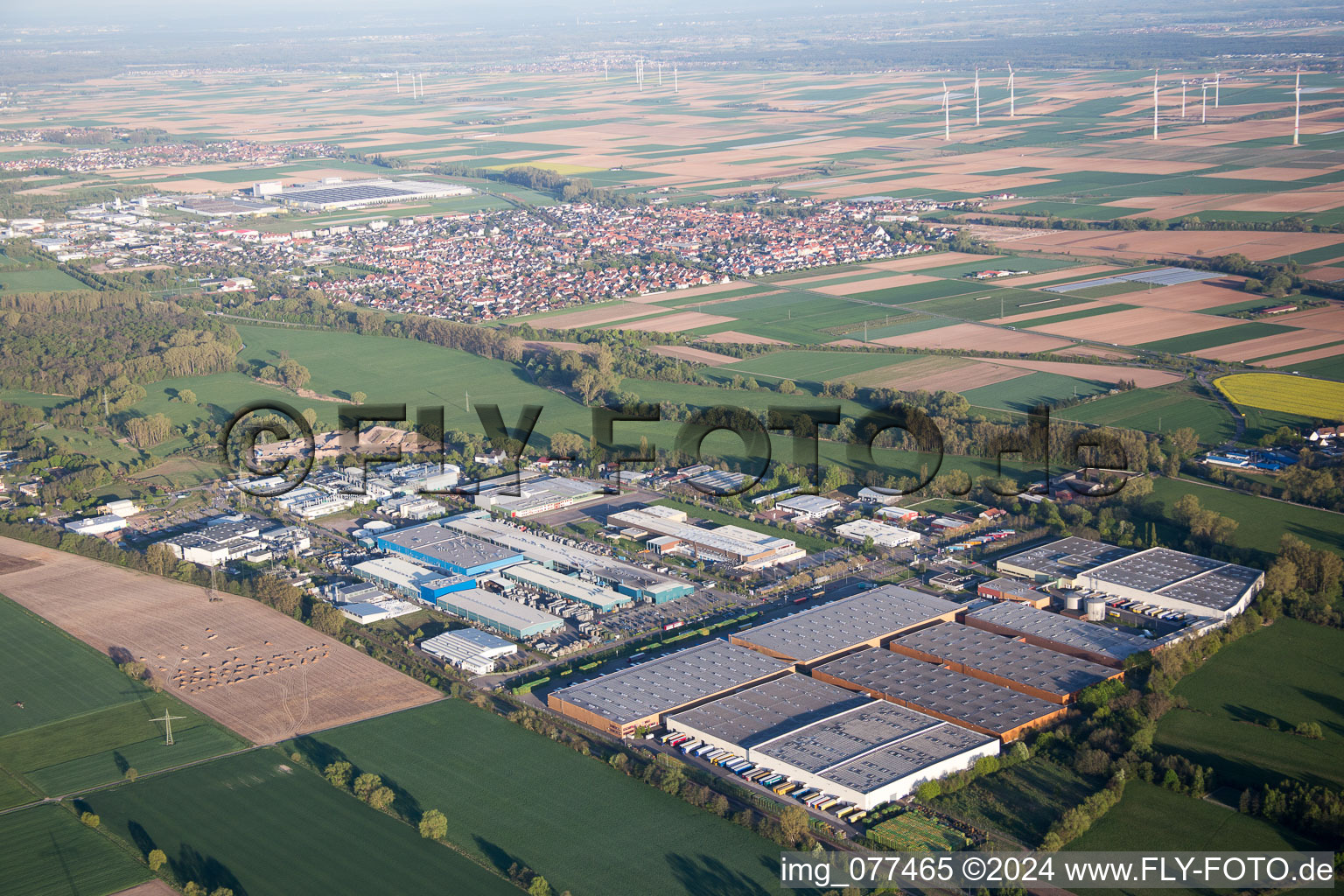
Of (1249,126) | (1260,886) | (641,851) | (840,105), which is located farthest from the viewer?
(840,105)

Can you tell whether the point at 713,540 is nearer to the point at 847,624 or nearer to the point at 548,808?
the point at 847,624

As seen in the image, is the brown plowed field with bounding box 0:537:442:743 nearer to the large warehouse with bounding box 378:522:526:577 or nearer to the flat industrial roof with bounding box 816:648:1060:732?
the large warehouse with bounding box 378:522:526:577

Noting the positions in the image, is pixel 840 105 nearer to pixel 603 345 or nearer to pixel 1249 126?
pixel 1249 126

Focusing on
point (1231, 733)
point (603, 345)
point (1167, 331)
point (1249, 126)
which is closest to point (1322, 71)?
point (1249, 126)

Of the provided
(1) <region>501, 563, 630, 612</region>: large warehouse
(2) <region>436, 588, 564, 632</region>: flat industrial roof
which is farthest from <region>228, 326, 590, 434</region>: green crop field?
(2) <region>436, 588, 564, 632</region>: flat industrial roof

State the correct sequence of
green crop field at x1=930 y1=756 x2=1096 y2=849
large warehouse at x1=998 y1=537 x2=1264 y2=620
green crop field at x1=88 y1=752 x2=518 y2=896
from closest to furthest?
green crop field at x1=88 y1=752 x2=518 y2=896 < green crop field at x1=930 y1=756 x2=1096 y2=849 < large warehouse at x1=998 y1=537 x2=1264 y2=620

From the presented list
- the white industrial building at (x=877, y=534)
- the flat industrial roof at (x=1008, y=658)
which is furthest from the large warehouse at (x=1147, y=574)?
the flat industrial roof at (x=1008, y=658)
